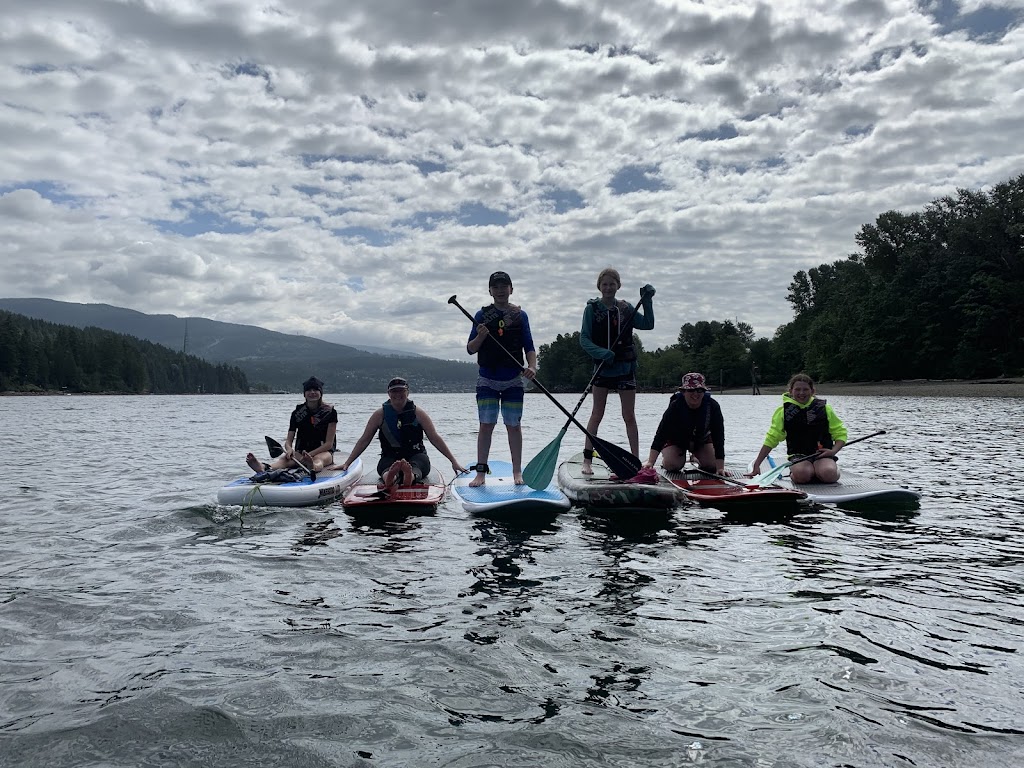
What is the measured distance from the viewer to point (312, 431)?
495 inches

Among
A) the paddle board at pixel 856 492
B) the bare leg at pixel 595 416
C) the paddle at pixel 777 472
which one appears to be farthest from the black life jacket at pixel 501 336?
the paddle board at pixel 856 492

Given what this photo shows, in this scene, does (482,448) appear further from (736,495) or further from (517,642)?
(517,642)

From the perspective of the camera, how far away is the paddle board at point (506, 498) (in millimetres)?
9008

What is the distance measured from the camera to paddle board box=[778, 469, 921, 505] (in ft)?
31.3

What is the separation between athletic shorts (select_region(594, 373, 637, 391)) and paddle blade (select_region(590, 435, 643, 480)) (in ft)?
3.39

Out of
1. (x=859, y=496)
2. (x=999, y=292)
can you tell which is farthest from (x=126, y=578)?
(x=999, y=292)

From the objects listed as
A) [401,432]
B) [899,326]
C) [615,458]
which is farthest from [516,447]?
[899,326]

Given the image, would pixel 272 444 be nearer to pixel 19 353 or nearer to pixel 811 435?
pixel 811 435

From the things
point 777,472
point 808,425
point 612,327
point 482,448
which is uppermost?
point 612,327

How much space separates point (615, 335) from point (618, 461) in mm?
2014

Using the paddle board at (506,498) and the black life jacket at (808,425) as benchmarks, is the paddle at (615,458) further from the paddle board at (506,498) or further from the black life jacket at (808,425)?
the black life jacket at (808,425)

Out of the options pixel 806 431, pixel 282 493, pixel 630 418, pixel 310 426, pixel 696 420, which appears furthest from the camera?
pixel 310 426

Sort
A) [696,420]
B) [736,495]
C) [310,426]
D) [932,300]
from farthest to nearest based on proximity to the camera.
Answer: [932,300] < [310,426] < [696,420] < [736,495]

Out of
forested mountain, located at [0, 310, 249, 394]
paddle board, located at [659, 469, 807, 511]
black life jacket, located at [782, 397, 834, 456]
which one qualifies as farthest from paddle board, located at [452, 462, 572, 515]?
forested mountain, located at [0, 310, 249, 394]
